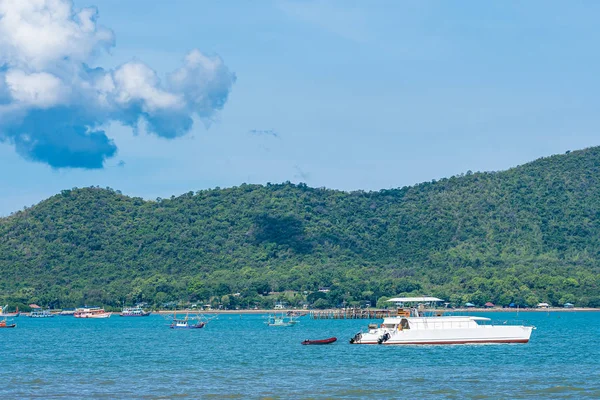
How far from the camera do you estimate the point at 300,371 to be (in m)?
61.6

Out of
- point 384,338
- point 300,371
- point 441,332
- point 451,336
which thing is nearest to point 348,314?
point 384,338

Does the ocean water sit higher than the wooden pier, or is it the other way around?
the wooden pier

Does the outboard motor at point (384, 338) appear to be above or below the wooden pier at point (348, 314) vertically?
below

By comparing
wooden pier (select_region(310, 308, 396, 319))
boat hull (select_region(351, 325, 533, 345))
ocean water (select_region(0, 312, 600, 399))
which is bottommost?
ocean water (select_region(0, 312, 600, 399))

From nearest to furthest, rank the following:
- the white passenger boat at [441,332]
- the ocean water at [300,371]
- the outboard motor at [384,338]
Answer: the ocean water at [300,371]
the white passenger boat at [441,332]
the outboard motor at [384,338]

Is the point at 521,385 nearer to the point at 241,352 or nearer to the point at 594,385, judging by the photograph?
the point at 594,385

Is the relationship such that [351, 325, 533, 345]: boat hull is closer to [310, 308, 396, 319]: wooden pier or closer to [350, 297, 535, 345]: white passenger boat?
[350, 297, 535, 345]: white passenger boat

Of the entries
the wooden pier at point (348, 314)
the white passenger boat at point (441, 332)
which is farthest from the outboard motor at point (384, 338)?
the wooden pier at point (348, 314)

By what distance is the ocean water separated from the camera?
49.7 meters

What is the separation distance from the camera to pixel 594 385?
5178 cm

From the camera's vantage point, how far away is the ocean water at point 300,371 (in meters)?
49.7

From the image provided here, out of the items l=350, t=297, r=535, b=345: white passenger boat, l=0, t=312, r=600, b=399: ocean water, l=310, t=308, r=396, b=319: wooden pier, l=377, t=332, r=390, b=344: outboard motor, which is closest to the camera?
l=0, t=312, r=600, b=399: ocean water

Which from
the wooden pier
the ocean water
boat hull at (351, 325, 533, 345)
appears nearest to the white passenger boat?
boat hull at (351, 325, 533, 345)

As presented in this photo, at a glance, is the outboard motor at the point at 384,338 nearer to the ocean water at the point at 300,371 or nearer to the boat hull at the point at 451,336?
the boat hull at the point at 451,336
